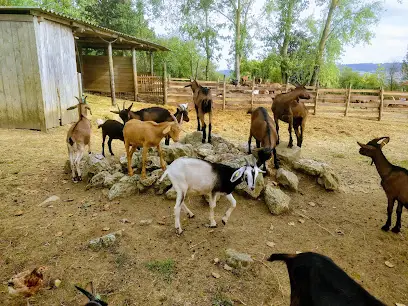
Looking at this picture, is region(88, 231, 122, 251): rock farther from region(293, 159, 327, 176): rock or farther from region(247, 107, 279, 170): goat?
region(293, 159, 327, 176): rock

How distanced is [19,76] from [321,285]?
10.9 m

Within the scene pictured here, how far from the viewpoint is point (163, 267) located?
384 cm

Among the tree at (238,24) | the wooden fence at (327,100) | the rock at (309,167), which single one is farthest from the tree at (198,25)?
the rock at (309,167)

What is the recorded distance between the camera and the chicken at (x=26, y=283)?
2984 millimetres

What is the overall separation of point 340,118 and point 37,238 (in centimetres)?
1633

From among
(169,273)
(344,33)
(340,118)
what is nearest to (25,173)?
(169,273)

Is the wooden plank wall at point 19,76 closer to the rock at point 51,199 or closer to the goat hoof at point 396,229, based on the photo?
the rock at point 51,199

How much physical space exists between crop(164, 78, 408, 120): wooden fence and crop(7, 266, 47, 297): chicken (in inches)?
613

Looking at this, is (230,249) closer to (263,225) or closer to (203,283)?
(203,283)

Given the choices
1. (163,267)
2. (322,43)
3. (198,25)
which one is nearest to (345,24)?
(322,43)

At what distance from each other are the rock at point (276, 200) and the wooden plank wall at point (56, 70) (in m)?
8.40

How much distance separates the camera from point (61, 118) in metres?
11.1

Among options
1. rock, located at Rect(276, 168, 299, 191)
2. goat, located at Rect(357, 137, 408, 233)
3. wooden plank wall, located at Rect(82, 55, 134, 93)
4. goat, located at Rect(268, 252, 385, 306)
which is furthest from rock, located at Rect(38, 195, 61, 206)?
wooden plank wall, located at Rect(82, 55, 134, 93)

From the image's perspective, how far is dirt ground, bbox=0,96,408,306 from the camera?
355 cm
